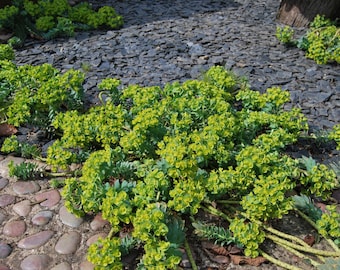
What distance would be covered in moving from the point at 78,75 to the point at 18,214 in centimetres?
121

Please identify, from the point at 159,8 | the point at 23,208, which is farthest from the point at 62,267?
the point at 159,8

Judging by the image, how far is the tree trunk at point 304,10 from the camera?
206 inches

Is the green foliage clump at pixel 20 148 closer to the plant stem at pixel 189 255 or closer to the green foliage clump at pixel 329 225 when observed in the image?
the plant stem at pixel 189 255

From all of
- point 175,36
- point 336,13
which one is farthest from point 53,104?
point 336,13

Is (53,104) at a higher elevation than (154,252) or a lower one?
higher

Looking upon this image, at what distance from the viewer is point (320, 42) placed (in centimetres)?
454

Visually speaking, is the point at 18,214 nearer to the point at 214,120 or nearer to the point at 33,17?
the point at 214,120

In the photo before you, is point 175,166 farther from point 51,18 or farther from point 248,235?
point 51,18

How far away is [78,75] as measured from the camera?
342cm

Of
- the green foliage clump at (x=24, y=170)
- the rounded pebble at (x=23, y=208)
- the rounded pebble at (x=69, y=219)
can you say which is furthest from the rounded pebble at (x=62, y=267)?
the green foliage clump at (x=24, y=170)

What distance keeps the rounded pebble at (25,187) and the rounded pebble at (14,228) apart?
26 centimetres

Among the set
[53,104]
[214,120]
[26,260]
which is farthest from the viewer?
[53,104]

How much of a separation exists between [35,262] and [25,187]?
2.15ft

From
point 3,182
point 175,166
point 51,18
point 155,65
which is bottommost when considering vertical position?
point 3,182
